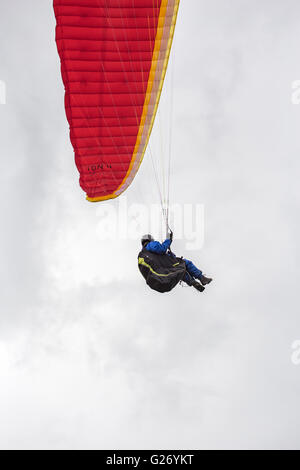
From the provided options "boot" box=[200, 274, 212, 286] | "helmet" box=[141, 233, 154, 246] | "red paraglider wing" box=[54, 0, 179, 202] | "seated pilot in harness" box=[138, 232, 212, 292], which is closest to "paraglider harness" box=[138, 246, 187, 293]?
"seated pilot in harness" box=[138, 232, 212, 292]

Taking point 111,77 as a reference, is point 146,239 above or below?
below

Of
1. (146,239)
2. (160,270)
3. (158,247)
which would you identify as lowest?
(160,270)

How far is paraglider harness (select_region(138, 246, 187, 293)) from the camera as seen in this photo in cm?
807

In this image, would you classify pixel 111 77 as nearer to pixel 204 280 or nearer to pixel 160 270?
pixel 160 270

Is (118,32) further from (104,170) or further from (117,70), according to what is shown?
(104,170)

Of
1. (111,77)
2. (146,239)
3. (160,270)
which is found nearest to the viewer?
(160,270)

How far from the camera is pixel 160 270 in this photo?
8.13 m

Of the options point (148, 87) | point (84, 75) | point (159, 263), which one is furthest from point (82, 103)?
point (159, 263)

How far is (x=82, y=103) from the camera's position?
30.4 ft

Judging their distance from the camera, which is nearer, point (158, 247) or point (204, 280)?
point (158, 247)

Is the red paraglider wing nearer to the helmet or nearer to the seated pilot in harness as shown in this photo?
the helmet

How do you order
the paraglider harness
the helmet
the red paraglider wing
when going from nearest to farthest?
the paraglider harness → the red paraglider wing → the helmet

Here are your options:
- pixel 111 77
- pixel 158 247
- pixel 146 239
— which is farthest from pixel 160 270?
pixel 111 77

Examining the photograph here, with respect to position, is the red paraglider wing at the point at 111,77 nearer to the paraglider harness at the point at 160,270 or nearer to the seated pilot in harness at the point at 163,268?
the seated pilot in harness at the point at 163,268
